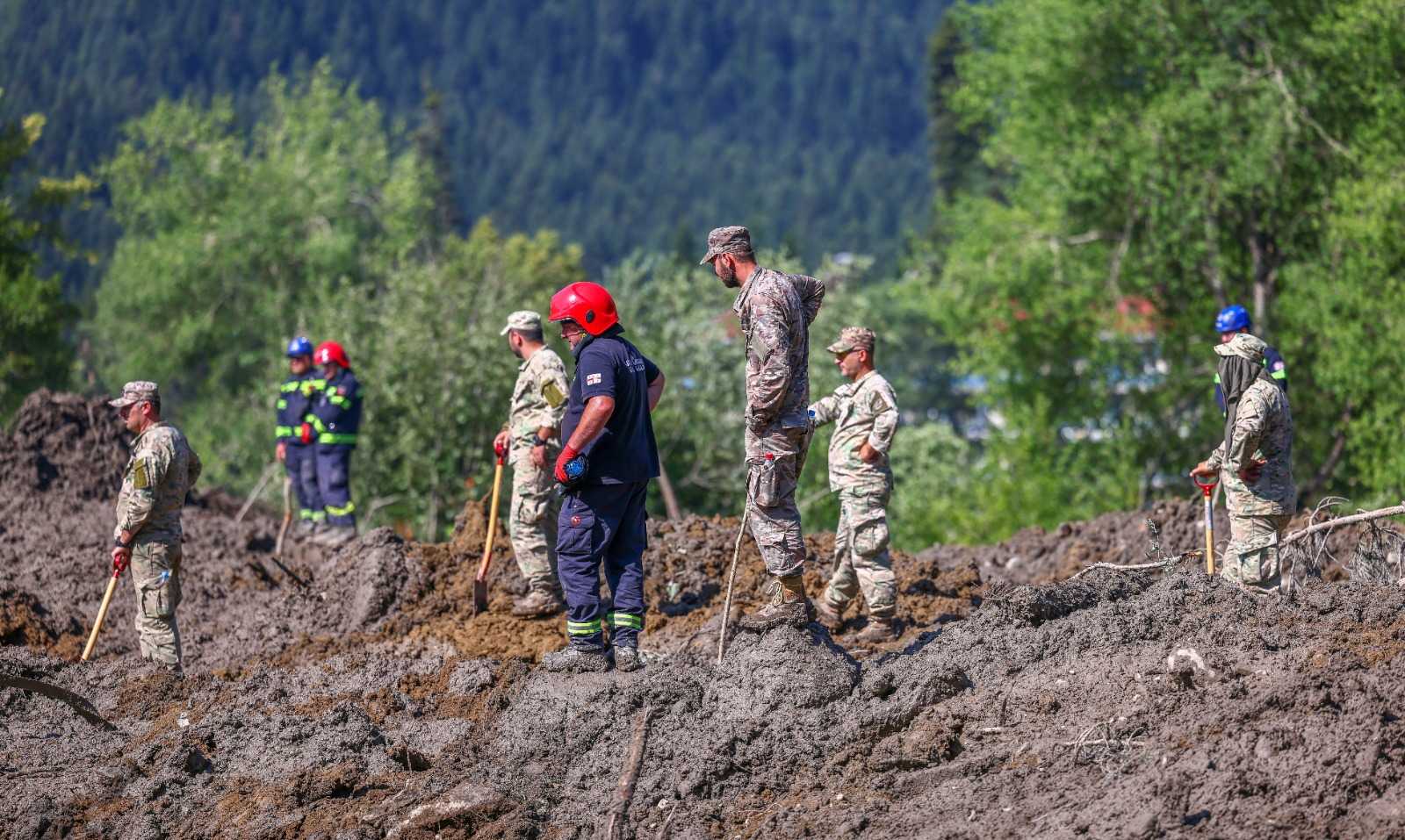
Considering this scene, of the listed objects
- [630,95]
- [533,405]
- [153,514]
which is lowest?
[153,514]

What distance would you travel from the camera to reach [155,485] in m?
9.03

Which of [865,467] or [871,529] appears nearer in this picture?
[871,529]

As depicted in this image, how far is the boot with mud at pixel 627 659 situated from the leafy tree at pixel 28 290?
1984 centimetres

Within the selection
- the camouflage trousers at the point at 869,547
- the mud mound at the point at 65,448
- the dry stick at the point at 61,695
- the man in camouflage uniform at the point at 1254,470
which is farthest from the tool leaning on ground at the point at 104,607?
the man in camouflage uniform at the point at 1254,470

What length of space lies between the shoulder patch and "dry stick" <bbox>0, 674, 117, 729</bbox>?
306 centimetres

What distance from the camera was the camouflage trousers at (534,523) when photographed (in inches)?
382

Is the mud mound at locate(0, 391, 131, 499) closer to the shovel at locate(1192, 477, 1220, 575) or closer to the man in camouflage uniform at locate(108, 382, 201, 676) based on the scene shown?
the man in camouflage uniform at locate(108, 382, 201, 676)

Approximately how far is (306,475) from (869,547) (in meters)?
7.11

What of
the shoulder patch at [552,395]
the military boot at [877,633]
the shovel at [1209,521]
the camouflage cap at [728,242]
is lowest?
the military boot at [877,633]

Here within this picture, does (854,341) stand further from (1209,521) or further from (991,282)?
(991,282)

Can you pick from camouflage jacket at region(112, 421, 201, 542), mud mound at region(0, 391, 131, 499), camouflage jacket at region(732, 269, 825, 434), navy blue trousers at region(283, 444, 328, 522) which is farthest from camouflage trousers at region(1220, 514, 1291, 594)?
mud mound at region(0, 391, 131, 499)

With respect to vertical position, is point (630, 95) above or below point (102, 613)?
above

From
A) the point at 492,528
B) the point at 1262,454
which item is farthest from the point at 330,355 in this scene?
the point at 1262,454

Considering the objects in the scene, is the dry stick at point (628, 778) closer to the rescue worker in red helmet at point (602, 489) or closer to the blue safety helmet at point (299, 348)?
the rescue worker in red helmet at point (602, 489)
